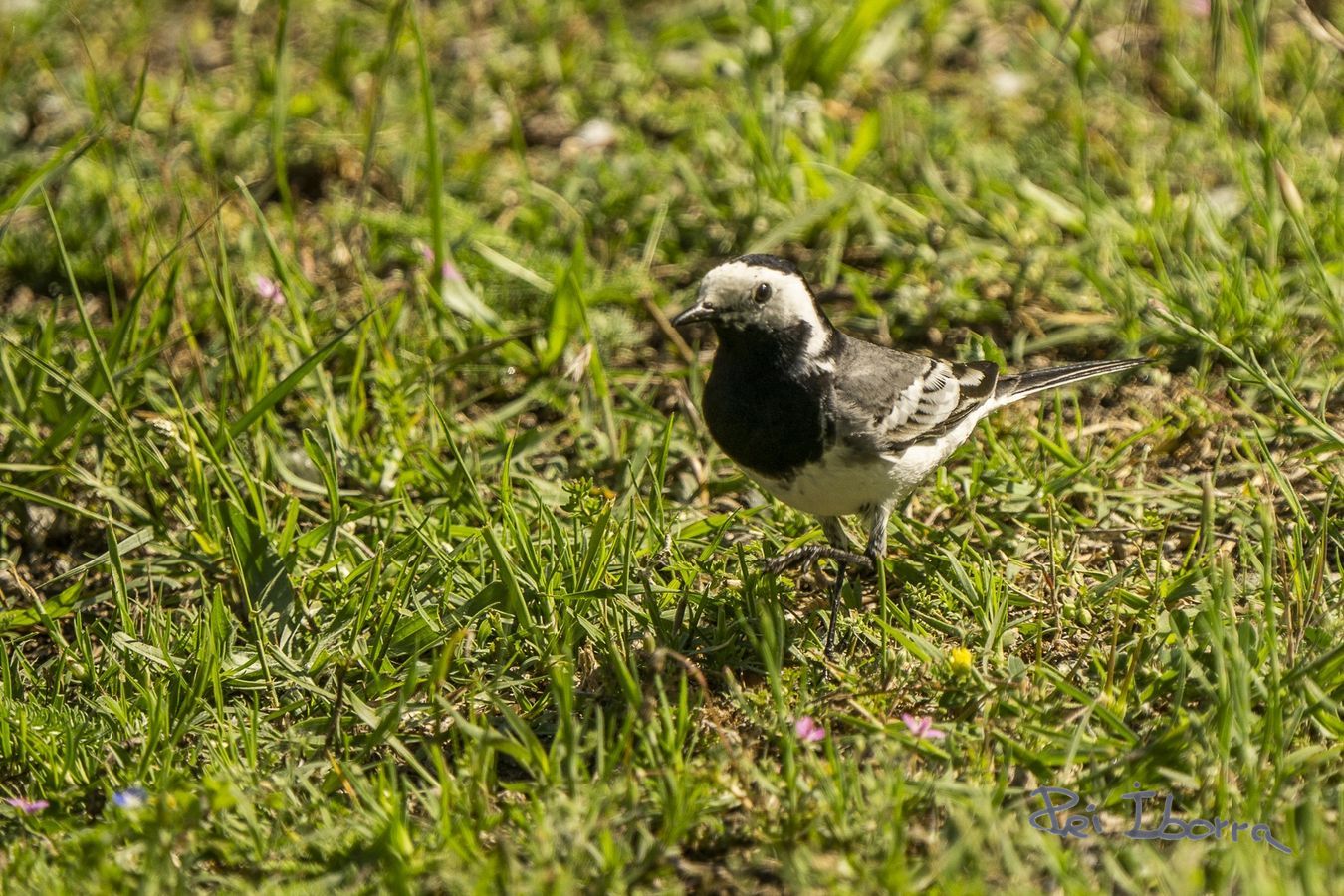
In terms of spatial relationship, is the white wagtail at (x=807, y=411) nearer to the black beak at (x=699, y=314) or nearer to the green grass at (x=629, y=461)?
the black beak at (x=699, y=314)

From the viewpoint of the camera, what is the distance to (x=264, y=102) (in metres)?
6.56

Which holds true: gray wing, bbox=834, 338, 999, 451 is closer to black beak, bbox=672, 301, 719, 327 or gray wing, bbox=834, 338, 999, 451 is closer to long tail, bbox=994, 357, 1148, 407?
long tail, bbox=994, 357, 1148, 407

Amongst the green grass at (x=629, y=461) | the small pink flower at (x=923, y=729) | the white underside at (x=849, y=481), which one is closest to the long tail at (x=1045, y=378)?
the green grass at (x=629, y=461)

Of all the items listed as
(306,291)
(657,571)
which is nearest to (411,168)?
(306,291)

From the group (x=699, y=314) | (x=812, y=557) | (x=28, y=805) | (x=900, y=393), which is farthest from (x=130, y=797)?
(x=900, y=393)

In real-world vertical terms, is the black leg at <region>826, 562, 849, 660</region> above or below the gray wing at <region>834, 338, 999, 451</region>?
below

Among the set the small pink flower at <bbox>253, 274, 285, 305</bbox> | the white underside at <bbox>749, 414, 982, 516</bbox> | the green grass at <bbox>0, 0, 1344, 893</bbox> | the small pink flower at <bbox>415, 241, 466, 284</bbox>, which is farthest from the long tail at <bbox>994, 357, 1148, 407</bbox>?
the small pink flower at <bbox>253, 274, 285, 305</bbox>

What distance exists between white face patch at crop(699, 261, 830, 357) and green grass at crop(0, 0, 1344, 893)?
1.39 ft

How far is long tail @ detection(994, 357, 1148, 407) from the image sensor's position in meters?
4.72

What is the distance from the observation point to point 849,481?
13.2 feet

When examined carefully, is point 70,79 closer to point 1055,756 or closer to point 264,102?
point 264,102

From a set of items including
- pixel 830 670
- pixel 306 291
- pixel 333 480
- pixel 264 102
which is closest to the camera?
pixel 830 670

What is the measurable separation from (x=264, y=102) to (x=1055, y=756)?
16.4 ft

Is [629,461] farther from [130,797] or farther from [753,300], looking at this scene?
[130,797]
